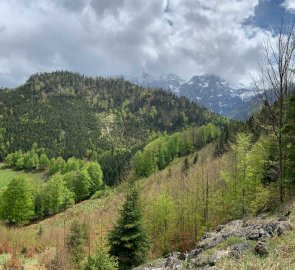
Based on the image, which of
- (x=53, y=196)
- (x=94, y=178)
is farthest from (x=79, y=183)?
(x=53, y=196)

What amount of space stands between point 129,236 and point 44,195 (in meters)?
74.4

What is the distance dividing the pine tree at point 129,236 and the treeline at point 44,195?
59.1m

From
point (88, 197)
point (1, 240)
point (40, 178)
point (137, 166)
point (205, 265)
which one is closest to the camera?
point (205, 265)

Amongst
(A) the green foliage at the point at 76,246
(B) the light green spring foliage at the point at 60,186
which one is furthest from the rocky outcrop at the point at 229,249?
(B) the light green spring foliage at the point at 60,186

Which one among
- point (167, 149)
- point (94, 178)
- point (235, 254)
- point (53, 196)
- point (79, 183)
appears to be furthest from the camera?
point (167, 149)

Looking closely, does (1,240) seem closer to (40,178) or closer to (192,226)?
(192,226)

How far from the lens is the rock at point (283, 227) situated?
15531mm

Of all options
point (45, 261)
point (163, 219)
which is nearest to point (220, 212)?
point (163, 219)

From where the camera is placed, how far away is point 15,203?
83.2m

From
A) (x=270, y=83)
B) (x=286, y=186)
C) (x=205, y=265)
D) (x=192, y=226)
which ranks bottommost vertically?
(x=192, y=226)

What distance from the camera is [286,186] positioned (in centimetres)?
2511

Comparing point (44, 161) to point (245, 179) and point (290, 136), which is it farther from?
point (290, 136)

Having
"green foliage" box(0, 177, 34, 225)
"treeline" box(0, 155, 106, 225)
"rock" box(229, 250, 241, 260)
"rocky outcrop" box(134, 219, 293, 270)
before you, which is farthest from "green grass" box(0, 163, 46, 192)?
"rock" box(229, 250, 241, 260)

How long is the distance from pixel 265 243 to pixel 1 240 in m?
48.0
